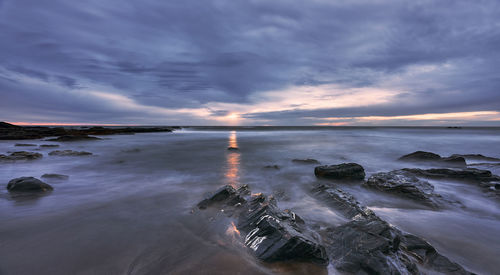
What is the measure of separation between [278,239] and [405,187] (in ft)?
19.0

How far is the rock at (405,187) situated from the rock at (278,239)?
14.6ft

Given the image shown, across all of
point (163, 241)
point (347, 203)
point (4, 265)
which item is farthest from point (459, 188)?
point (4, 265)

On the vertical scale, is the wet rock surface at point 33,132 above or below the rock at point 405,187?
above

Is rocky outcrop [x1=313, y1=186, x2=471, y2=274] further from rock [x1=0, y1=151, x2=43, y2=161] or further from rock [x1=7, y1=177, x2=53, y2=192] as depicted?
rock [x1=0, y1=151, x2=43, y2=161]

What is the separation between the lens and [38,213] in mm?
4781

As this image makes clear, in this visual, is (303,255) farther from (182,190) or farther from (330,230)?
(182,190)

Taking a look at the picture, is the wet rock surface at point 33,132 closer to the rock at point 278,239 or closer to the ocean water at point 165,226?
the ocean water at point 165,226

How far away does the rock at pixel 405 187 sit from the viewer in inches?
236

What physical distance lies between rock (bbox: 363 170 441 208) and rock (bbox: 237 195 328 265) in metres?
4.45

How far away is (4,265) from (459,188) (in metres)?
12.4

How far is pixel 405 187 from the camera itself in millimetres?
6512

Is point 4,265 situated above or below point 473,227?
above

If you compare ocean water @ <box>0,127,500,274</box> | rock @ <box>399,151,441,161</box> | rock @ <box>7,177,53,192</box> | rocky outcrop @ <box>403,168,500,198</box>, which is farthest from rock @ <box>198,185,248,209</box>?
rock @ <box>399,151,441,161</box>

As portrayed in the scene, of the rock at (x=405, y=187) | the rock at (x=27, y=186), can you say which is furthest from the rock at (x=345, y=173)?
the rock at (x=27, y=186)
